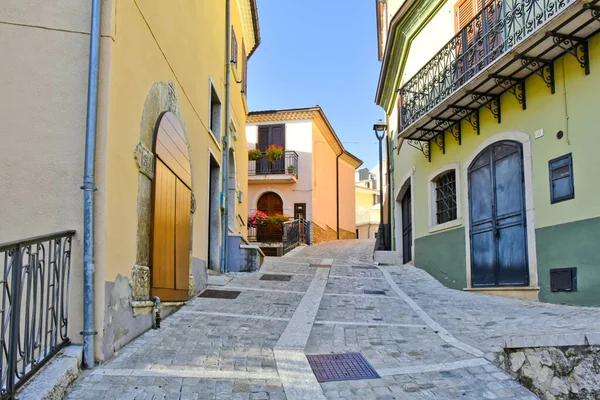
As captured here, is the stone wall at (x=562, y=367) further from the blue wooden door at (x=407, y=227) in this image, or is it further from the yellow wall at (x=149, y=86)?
the blue wooden door at (x=407, y=227)

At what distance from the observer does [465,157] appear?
9.66 meters

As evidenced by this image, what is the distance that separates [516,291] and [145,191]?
234 inches

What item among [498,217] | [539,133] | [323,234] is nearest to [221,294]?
[498,217]

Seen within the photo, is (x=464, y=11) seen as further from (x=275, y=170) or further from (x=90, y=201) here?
(x=275, y=170)

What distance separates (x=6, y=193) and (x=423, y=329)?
4764 millimetres

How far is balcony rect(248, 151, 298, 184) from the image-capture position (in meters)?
24.9

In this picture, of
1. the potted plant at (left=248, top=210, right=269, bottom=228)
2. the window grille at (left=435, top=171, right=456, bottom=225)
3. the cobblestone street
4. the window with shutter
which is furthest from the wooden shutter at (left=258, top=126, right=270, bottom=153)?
the cobblestone street

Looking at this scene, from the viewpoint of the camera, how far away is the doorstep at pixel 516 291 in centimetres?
717

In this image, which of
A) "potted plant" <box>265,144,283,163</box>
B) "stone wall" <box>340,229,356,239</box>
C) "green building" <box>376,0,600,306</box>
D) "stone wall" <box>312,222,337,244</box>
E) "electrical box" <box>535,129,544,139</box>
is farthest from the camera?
"stone wall" <box>340,229,356,239</box>

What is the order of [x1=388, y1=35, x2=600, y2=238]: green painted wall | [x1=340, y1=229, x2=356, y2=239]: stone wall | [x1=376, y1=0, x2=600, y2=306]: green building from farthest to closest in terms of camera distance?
[x1=340, y1=229, x2=356, y2=239]: stone wall → [x1=376, y1=0, x2=600, y2=306]: green building → [x1=388, y1=35, x2=600, y2=238]: green painted wall

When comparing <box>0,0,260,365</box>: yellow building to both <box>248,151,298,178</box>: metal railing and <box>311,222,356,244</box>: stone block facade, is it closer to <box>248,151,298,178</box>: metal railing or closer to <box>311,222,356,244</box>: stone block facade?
<box>311,222,356,244</box>: stone block facade

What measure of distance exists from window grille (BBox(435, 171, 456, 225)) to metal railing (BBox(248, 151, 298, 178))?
46.2 feet

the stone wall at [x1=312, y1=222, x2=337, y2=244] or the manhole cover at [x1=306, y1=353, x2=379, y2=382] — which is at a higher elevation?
the stone wall at [x1=312, y1=222, x2=337, y2=244]

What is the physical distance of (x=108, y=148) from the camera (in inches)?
164
